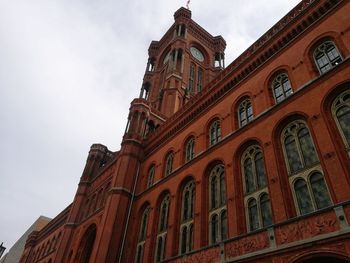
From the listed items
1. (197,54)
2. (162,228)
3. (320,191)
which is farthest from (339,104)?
(197,54)

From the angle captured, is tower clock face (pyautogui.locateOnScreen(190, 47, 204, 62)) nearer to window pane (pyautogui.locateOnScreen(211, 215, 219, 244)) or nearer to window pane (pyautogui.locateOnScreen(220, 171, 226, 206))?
window pane (pyautogui.locateOnScreen(220, 171, 226, 206))

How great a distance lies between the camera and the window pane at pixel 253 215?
473 inches

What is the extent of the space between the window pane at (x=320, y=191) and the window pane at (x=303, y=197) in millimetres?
271

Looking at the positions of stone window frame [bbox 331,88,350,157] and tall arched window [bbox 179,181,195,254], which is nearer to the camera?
stone window frame [bbox 331,88,350,157]

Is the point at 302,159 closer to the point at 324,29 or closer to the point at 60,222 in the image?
A: the point at 324,29

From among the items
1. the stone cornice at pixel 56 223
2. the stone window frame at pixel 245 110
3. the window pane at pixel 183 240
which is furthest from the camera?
the stone cornice at pixel 56 223

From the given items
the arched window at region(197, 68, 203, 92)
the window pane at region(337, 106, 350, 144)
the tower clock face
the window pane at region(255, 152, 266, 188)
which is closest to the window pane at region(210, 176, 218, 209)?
the window pane at region(255, 152, 266, 188)

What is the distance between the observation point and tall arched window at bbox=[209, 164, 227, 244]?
13438mm

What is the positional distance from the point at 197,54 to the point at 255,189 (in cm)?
3405

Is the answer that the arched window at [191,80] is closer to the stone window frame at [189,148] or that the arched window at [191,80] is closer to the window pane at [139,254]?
the stone window frame at [189,148]

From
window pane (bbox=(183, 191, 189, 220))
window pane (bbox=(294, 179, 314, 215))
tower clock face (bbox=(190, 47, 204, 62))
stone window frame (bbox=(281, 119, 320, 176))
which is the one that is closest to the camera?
window pane (bbox=(294, 179, 314, 215))

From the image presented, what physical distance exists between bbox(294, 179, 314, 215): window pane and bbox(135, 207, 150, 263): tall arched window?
10.5m

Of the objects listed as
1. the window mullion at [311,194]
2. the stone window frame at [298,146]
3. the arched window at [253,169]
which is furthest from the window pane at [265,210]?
the window mullion at [311,194]

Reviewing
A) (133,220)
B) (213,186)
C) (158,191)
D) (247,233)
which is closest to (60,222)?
(133,220)
